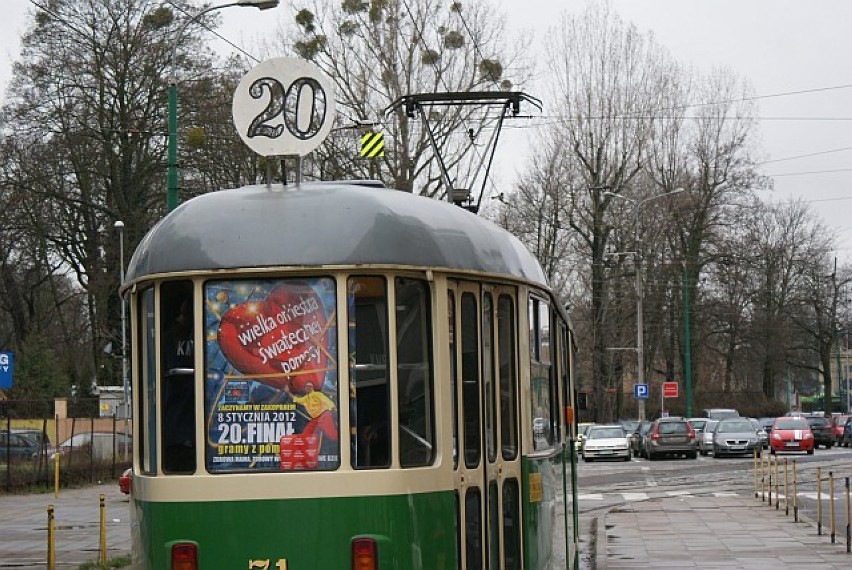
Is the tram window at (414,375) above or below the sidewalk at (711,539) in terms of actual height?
above

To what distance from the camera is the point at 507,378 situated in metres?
8.47

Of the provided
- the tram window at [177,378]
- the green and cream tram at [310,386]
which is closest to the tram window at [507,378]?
the green and cream tram at [310,386]

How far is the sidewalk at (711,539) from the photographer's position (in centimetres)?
1647

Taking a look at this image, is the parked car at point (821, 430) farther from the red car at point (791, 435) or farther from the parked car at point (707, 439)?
the red car at point (791, 435)

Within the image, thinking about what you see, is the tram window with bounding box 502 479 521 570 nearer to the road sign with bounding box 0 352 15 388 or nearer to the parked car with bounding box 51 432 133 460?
the road sign with bounding box 0 352 15 388

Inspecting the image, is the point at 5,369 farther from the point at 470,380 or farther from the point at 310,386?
the point at 310,386

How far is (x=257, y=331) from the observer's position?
24.0 feet

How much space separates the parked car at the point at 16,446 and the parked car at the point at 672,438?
19.9 metres

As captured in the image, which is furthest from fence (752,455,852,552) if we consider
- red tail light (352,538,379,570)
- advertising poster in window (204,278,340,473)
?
advertising poster in window (204,278,340,473)

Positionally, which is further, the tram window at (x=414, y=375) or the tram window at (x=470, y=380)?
the tram window at (x=470, y=380)

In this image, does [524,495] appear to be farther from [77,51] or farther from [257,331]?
[77,51]

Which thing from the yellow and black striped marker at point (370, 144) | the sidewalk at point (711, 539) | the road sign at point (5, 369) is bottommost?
the sidewalk at point (711, 539)

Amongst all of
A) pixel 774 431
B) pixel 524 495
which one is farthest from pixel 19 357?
pixel 524 495

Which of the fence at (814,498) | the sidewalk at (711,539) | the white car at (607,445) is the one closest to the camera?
the sidewalk at (711,539)
